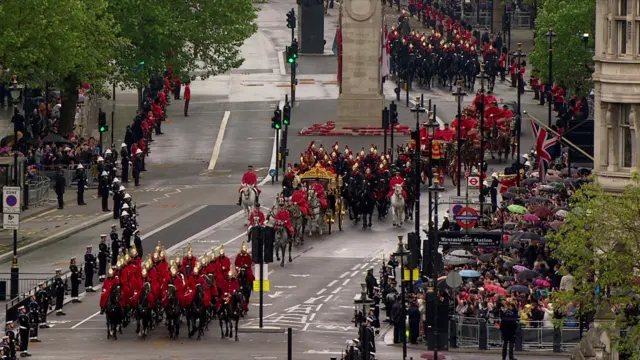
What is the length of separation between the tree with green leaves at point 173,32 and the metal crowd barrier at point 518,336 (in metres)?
45.0

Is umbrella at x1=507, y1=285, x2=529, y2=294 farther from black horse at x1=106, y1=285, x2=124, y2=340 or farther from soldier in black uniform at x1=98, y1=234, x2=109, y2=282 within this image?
soldier in black uniform at x1=98, y1=234, x2=109, y2=282

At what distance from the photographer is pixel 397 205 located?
307 ft

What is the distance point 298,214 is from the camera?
89.4 meters

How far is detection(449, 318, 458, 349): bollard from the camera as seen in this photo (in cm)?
7150

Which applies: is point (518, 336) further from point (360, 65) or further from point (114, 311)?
point (360, 65)

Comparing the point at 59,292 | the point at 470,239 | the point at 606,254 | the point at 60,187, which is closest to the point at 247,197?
the point at 60,187

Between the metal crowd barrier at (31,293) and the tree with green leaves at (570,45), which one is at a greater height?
the tree with green leaves at (570,45)

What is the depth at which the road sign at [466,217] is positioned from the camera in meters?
83.2

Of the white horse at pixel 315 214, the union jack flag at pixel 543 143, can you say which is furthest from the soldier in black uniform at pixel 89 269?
the union jack flag at pixel 543 143

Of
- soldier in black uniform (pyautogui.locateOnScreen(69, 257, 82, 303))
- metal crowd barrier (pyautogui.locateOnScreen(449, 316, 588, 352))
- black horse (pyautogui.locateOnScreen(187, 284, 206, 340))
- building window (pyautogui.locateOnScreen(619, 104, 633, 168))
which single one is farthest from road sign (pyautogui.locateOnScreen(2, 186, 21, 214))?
building window (pyautogui.locateOnScreen(619, 104, 633, 168))

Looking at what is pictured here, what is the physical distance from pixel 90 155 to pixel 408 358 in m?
37.9

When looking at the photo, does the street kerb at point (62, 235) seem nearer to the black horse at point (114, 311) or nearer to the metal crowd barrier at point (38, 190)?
the metal crowd barrier at point (38, 190)

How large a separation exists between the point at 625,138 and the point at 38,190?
32102mm

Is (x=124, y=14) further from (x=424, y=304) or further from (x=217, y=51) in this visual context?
(x=424, y=304)
